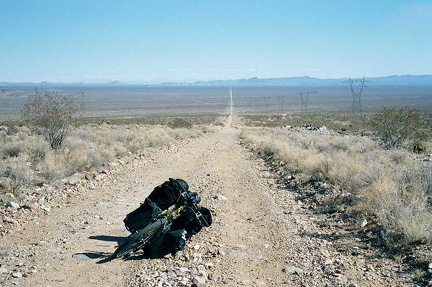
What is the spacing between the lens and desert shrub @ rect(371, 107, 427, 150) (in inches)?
817

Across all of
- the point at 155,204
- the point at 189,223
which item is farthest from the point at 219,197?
the point at 155,204

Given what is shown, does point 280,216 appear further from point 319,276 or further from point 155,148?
point 155,148

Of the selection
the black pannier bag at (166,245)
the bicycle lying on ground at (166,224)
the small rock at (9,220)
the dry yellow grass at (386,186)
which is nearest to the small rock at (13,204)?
the small rock at (9,220)

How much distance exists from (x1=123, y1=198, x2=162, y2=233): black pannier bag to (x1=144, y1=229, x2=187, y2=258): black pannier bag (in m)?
0.36

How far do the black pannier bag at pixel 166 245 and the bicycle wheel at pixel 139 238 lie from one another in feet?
0.32

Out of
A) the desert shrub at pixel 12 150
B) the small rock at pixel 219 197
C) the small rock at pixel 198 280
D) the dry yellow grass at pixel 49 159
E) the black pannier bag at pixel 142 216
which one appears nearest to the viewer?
the small rock at pixel 198 280

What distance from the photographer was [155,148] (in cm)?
1819

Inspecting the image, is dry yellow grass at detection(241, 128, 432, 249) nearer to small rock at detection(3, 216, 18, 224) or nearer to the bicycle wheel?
the bicycle wheel

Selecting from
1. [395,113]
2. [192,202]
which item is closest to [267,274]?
[192,202]

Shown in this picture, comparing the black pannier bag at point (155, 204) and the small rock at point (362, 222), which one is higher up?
the black pannier bag at point (155, 204)

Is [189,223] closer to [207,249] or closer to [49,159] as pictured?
[207,249]

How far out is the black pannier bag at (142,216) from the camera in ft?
19.2

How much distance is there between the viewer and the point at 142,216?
591 cm

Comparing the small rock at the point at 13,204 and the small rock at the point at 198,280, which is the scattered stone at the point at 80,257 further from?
the small rock at the point at 13,204
